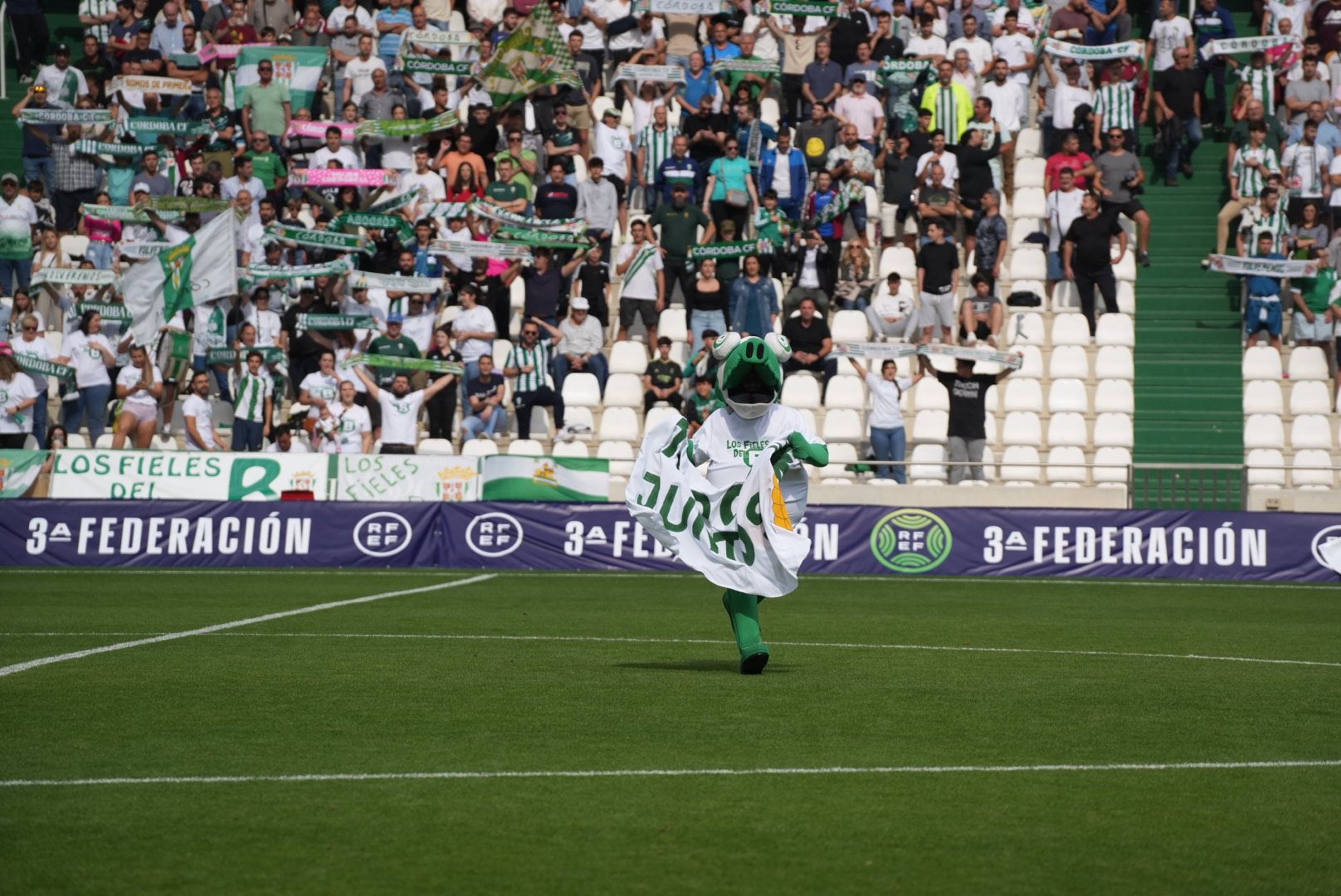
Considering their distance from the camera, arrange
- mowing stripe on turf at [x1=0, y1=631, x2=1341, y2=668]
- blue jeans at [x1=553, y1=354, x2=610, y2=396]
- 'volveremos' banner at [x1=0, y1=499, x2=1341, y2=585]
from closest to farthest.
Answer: mowing stripe on turf at [x1=0, y1=631, x2=1341, y2=668]
'volveremos' banner at [x1=0, y1=499, x2=1341, y2=585]
blue jeans at [x1=553, y1=354, x2=610, y2=396]

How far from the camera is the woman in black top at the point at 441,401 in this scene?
24.7 m

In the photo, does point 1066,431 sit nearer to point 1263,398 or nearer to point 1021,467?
point 1021,467

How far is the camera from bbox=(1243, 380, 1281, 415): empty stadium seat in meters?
25.7

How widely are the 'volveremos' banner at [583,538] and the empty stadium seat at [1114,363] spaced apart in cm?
445

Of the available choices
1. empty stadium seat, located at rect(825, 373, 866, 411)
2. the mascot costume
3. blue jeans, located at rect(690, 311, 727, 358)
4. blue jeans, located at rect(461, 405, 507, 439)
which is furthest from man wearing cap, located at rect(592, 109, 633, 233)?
the mascot costume

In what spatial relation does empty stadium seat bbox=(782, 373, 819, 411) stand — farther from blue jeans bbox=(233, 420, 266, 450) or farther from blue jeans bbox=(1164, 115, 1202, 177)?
blue jeans bbox=(1164, 115, 1202, 177)

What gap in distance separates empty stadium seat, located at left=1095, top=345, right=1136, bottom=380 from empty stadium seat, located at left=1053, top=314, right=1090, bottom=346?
1.05 ft

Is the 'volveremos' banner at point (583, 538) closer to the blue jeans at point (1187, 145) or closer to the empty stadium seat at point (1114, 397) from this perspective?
the empty stadium seat at point (1114, 397)

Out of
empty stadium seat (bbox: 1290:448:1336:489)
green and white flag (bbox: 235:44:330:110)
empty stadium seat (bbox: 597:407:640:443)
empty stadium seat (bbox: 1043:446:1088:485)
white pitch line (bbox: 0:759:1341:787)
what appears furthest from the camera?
green and white flag (bbox: 235:44:330:110)

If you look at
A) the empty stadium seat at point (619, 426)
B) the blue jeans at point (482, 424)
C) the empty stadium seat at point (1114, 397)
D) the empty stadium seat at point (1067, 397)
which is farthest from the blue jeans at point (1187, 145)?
the blue jeans at point (482, 424)

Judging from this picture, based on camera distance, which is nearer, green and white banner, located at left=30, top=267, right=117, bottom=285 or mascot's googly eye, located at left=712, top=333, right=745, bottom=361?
mascot's googly eye, located at left=712, top=333, right=745, bottom=361

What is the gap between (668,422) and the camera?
11.4 meters

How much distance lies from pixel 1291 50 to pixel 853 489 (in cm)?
1136

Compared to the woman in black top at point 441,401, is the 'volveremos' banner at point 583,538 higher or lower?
lower
